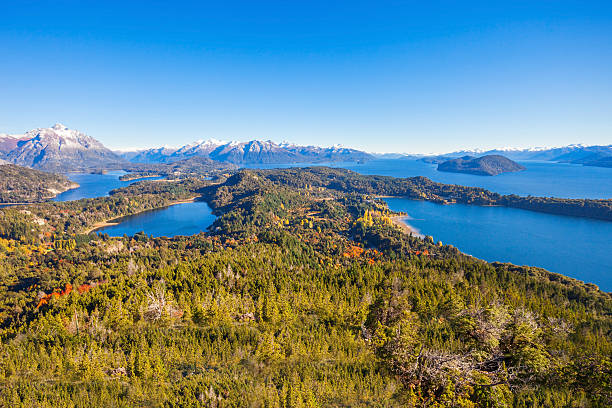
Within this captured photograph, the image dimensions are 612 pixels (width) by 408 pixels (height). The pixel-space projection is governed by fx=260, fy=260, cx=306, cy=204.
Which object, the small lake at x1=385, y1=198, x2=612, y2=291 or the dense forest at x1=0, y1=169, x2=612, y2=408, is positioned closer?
the dense forest at x1=0, y1=169, x2=612, y2=408

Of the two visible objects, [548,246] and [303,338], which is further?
[548,246]

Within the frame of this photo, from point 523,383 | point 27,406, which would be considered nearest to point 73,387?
point 27,406

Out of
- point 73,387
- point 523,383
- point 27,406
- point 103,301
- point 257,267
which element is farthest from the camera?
point 257,267

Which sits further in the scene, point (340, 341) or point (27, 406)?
point (340, 341)

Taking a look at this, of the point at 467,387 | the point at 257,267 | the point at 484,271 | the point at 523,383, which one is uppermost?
the point at 467,387

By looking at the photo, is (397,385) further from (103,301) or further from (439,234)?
(439,234)

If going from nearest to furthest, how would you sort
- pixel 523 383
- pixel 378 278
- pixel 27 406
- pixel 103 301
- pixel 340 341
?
pixel 523 383 < pixel 27 406 < pixel 340 341 < pixel 103 301 < pixel 378 278

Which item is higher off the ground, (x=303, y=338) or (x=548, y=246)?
(x=548, y=246)

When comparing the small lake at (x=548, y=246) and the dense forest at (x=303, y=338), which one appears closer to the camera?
the dense forest at (x=303, y=338)
